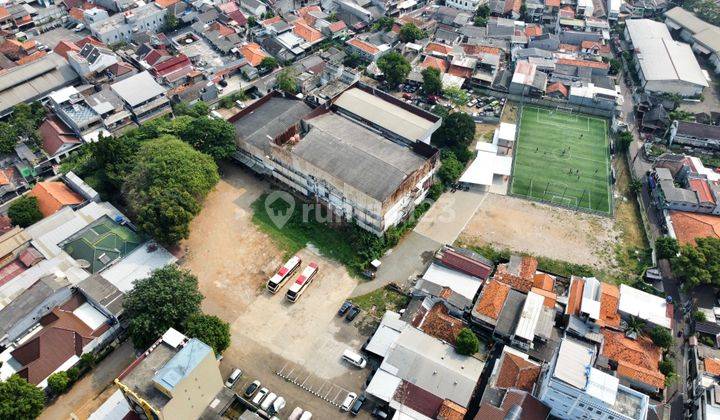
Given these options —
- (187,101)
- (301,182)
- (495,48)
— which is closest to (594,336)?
(301,182)

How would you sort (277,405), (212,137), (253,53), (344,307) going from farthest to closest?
(253,53)
(212,137)
(344,307)
(277,405)

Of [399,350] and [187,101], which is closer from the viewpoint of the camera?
[399,350]

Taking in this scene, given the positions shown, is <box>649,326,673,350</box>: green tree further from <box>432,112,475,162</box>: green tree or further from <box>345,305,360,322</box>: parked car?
<box>432,112,475,162</box>: green tree

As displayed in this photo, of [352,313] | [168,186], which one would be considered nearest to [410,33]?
[168,186]

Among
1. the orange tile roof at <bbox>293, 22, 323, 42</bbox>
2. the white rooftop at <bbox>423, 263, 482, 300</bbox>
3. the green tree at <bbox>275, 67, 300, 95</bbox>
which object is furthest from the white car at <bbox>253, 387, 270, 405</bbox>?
the orange tile roof at <bbox>293, 22, 323, 42</bbox>

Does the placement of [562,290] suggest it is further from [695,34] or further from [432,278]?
[695,34]

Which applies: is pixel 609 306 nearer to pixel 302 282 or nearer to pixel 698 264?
pixel 698 264

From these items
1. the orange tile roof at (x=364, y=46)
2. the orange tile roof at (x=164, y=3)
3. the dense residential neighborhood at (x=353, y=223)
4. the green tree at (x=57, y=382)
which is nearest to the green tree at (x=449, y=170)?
the dense residential neighborhood at (x=353, y=223)
